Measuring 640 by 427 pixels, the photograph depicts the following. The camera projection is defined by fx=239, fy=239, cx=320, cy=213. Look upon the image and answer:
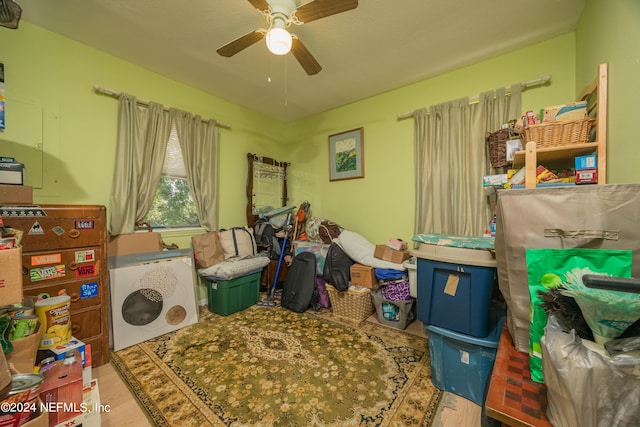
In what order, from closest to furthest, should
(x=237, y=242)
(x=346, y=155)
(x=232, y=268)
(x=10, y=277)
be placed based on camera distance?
1. (x=10, y=277)
2. (x=232, y=268)
3. (x=237, y=242)
4. (x=346, y=155)

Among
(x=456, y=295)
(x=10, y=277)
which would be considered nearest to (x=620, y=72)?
(x=456, y=295)

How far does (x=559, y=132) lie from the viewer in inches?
60.6

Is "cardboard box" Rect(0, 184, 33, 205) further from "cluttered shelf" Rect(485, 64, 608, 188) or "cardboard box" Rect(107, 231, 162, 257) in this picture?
"cluttered shelf" Rect(485, 64, 608, 188)

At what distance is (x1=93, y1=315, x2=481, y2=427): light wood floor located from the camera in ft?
4.26

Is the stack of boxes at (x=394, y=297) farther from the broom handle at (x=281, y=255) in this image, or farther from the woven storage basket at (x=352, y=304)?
the broom handle at (x=281, y=255)

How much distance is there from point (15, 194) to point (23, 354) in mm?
1066

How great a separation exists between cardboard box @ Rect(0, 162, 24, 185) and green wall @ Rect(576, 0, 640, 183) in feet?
11.1

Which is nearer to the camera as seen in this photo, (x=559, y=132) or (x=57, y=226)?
(x=559, y=132)

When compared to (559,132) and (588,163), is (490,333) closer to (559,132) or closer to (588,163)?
(588,163)

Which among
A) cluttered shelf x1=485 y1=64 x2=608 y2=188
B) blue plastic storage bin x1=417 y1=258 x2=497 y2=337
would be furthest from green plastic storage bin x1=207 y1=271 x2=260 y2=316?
cluttered shelf x1=485 y1=64 x2=608 y2=188

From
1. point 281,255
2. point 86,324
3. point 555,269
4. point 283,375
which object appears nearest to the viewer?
point 555,269

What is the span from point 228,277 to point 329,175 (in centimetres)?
194

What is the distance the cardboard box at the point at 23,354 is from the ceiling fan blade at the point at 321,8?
2201 mm

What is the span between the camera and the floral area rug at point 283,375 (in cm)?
135
